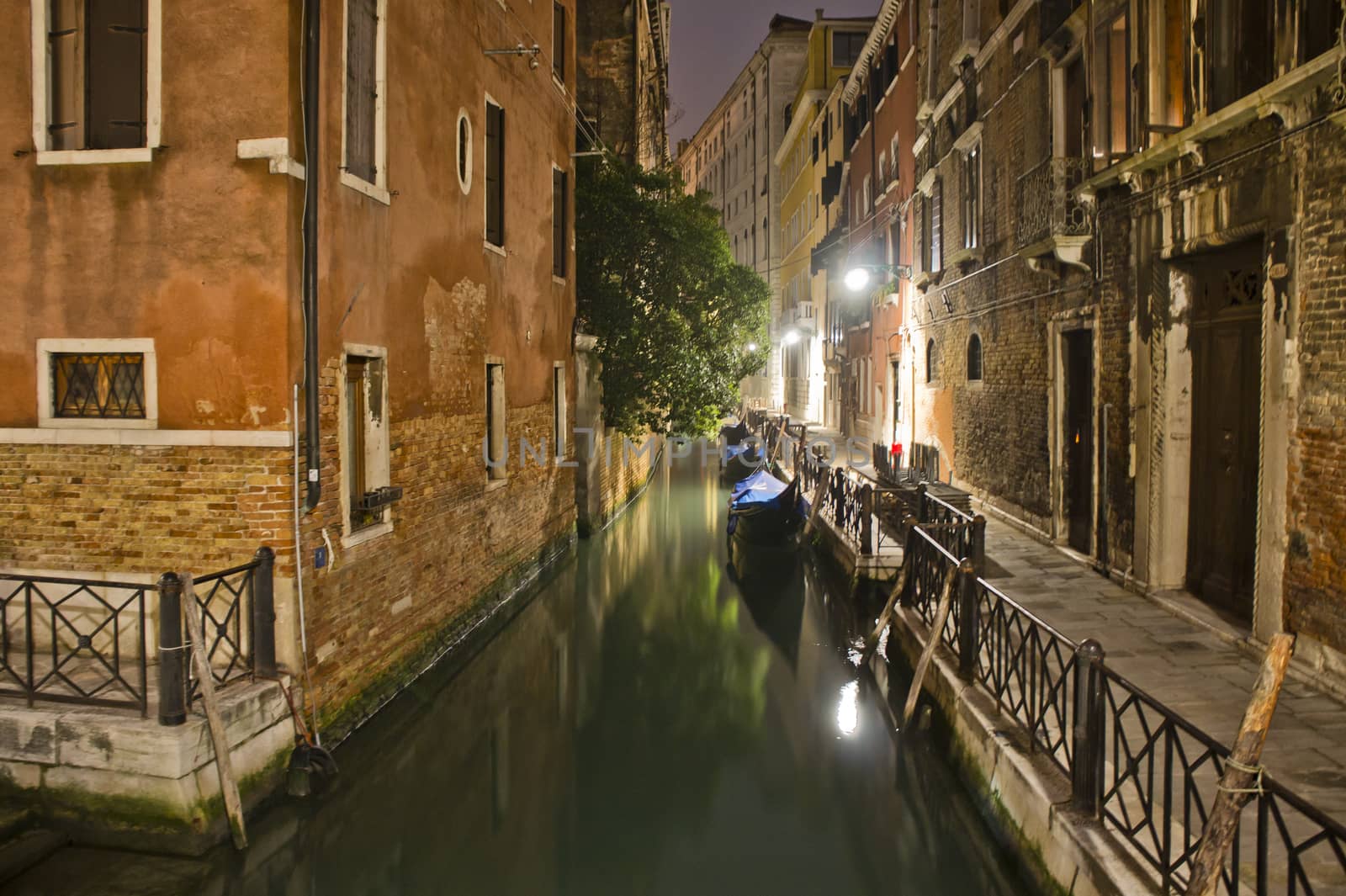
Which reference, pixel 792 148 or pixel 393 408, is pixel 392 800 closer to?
pixel 393 408

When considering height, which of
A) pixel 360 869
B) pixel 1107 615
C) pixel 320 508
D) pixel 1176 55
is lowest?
pixel 360 869

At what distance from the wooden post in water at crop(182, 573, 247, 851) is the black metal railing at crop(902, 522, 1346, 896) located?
4.05 metres

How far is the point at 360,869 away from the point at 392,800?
773mm

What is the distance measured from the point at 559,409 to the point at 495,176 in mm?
3839

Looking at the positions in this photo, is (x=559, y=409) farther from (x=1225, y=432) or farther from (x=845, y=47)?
(x=845, y=47)

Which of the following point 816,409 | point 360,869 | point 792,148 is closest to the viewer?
point 360,869

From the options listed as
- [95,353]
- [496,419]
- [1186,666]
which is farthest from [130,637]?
[1186,666]

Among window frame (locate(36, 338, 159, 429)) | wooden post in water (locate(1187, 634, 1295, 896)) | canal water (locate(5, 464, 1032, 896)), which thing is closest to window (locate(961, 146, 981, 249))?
canal water (locate(5, 464, 1032, 896))

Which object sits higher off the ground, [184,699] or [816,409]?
[816,409]

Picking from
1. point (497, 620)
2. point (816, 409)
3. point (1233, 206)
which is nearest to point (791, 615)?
point (497, 620)

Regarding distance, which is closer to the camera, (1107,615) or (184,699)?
(184,699)

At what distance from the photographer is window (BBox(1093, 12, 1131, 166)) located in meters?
8.35

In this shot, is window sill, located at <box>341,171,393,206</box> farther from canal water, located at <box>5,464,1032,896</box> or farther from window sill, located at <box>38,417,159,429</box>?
canal water, located at <box>5,464,1032,896</box>

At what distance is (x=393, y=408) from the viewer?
Answer: 274 inches
